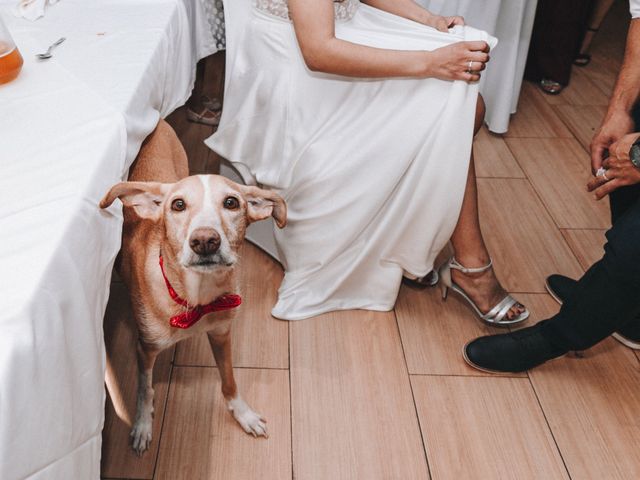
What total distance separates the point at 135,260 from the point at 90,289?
0.38 meters

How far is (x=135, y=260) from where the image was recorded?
111 centimetres

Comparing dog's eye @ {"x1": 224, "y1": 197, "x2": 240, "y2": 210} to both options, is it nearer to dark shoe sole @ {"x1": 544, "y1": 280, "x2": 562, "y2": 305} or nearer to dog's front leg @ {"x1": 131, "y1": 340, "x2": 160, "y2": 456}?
dog's front leg @ {"x1": 131, "y1": 340, "x2": 160, "y2": 456}

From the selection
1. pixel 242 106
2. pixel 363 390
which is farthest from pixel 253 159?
pixel 363 390

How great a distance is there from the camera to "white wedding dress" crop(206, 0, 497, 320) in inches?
53.9

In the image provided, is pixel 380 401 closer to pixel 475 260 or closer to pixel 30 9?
pixel 475 260

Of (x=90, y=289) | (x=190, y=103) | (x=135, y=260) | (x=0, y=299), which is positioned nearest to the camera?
(x=0, y=299)

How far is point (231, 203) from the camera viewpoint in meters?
0.99

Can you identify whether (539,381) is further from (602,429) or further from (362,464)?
(362,464)

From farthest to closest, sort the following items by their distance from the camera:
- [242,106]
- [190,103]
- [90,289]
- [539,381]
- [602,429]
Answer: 1. [190,103]
2. [242,106]
3. [539,381]
4. [602,429]
5. [90,289]

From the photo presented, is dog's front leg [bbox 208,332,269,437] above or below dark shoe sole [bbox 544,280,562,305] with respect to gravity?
above

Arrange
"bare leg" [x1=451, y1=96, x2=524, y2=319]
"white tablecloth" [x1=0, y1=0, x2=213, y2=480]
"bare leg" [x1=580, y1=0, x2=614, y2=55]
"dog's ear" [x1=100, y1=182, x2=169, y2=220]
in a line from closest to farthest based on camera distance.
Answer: "white tablecloth" [x1=0, y1=0, x2=213, y2=480] < "dog's ear" [x1=100, y1=182, x2=169, y2=220] < "bare leg" [x1=451, y1=96, x2=524, y2=319] < "bare leg" [x1=580, y1=0, x2=614, y2=55]

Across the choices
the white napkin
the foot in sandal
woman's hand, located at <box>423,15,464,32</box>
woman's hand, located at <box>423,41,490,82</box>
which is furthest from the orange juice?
the foot in sandal

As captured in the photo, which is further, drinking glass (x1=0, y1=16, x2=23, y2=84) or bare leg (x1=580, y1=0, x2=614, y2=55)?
bare leg (x1=580, y1=0, x2=614, y2=55)

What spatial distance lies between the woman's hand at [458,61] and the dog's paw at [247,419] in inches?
36.1
